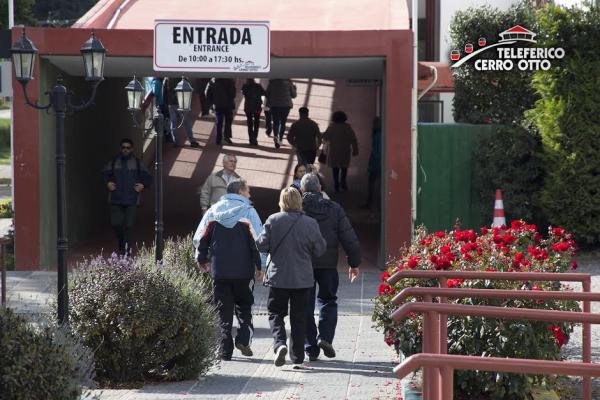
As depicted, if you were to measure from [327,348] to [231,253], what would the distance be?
1205 millimetres

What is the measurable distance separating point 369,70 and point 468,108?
6.92 feet

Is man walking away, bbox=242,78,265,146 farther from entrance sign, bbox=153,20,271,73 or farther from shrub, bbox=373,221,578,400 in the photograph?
shrub, bbox=373,221,578,400

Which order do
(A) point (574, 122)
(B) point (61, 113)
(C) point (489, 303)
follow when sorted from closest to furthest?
(C) point (489, 303)
(B) point (61, 113)
(A) point (574, 122)

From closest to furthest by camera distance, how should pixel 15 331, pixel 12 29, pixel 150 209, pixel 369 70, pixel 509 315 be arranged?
pixel 509 315, pixel 15 331, pixel 12 29, pixel 369 70, pixel 150 209

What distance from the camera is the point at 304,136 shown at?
71.5ft

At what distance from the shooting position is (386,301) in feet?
Result: 29.1

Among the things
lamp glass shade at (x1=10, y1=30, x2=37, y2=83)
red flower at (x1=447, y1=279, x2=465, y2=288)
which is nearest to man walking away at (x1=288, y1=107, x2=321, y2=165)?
lamp glass shade at (x1=10, y1=30, x2=37, y2=83)

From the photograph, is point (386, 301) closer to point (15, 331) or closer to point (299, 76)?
point (15, 331)

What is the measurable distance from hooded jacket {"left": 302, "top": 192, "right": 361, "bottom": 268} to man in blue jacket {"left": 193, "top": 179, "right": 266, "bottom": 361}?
1.62 ft

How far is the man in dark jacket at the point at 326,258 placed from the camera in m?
10.1

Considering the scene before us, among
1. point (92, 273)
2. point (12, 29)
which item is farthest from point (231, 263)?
point (12, 29)

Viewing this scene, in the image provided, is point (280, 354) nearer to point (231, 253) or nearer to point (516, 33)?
point (231, 253)

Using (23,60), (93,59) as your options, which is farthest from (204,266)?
(23,60)

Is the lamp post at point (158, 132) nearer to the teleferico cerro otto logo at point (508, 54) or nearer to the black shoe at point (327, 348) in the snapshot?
the black shoe at point (327, 348)
